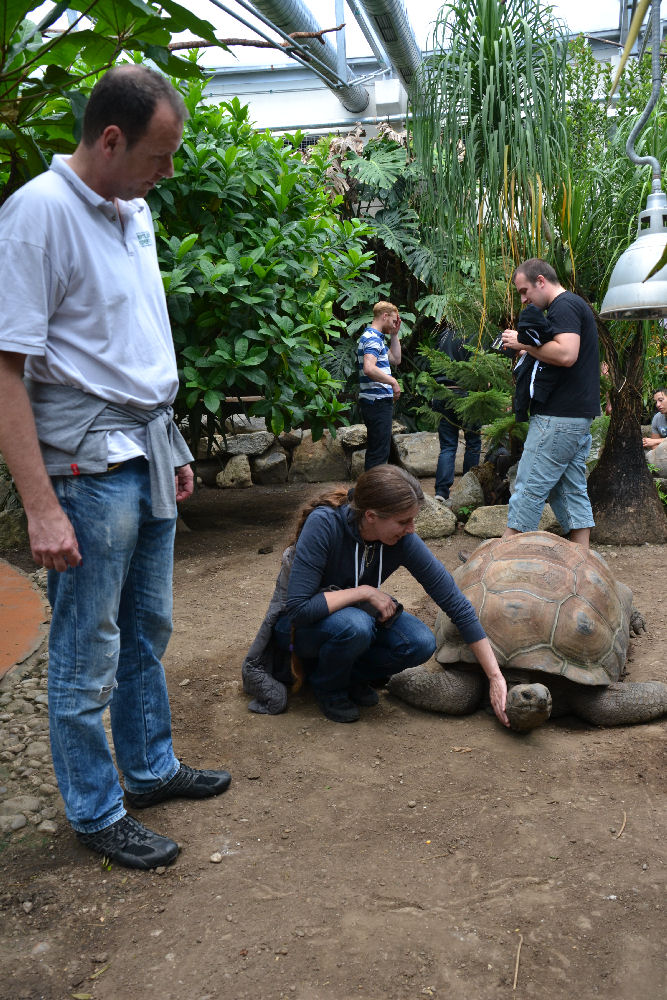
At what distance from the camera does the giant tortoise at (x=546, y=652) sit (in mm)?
3219

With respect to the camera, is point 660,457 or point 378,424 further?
point 660,457

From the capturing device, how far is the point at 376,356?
6730 millimetres

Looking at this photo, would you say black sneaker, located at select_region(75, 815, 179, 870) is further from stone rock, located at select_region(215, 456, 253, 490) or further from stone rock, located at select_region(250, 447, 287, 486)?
stone rock, located at select_region(250, 447, 287, 486)

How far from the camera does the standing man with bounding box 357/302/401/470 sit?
265 inches

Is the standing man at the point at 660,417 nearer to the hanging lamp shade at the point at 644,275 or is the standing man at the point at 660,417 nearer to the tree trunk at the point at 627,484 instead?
the tree trunk at the point at 627,484

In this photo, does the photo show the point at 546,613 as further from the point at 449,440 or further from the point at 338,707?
the point at 449,440

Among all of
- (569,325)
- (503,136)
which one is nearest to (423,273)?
(503,136)

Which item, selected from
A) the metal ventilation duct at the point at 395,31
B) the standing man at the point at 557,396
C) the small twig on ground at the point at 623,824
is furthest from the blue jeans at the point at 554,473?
the metal ventilation duct at the point at 395,31

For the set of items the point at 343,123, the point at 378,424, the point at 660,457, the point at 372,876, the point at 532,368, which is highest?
the point at 343,123

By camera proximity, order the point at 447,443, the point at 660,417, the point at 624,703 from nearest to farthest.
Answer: the point at 624,703
the point at 447,443
the point at 660,417

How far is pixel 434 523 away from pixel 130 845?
423cm

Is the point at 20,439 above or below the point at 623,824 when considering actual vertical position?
above

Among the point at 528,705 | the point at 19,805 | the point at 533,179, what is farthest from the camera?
the point at 533,179

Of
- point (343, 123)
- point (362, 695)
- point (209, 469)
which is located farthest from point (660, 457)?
point (343, 123)
